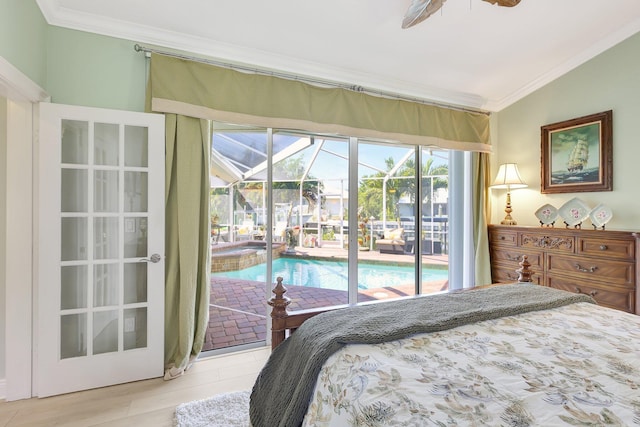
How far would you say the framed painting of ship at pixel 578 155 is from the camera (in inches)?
110

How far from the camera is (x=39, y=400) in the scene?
1930 mm

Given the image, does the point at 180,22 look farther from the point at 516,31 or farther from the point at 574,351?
the point at 574,351

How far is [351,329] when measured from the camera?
1.15m

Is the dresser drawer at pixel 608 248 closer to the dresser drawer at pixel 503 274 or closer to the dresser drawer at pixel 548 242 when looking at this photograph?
the dresser drawer at pixel 548 242

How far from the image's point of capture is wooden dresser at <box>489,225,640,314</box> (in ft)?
7.73

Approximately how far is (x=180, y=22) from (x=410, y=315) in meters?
2.53

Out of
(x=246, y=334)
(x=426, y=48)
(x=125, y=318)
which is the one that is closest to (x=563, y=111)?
(x=426, y=48)

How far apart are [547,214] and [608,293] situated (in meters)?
0.90

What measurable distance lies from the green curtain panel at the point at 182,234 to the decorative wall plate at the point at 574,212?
344 centimetres

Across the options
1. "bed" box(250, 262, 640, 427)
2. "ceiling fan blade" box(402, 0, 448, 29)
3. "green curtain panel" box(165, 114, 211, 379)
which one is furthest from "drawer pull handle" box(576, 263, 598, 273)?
"green curtain panel" box(165, 114, 211, 379)

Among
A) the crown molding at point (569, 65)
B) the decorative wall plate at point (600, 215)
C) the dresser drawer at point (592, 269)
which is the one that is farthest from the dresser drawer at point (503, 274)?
the crown molding at point (569, 65)

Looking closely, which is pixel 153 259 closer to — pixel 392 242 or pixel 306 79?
pixel 306 79

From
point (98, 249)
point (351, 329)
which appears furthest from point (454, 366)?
point (98, 249)

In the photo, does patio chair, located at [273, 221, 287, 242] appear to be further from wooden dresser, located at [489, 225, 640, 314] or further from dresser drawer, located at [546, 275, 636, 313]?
dresser drawer, located at [546, 275, 636, 313]
